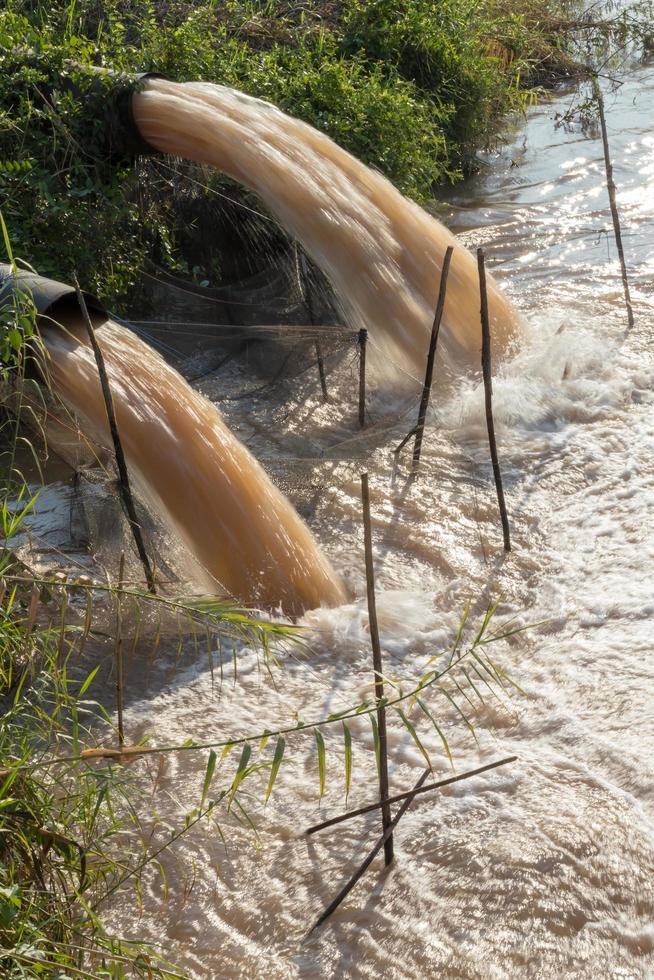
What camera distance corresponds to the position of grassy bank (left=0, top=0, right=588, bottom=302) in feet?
22.7

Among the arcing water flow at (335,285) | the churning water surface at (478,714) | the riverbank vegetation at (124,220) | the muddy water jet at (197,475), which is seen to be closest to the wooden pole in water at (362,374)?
the churning water surface at (478,714)

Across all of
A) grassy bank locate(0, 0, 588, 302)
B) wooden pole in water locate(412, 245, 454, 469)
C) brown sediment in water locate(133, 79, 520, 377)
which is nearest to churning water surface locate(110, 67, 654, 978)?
wooden pole in water locate(412, 245, 454, 469)

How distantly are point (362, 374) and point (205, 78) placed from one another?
319 cm

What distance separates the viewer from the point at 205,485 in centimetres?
496

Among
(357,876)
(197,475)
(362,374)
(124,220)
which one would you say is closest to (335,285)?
(362,374)

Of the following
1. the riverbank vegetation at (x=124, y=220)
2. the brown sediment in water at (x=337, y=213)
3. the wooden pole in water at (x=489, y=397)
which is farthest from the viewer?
the brown sediment in water at (x=337, y=213)

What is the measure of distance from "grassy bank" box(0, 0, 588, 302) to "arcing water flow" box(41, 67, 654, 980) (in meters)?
0.60

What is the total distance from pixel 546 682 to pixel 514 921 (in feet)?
4.05

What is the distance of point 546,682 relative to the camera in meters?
4.39

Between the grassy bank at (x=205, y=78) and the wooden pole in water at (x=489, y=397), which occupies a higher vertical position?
the grassy bank at (x=205, y=78)

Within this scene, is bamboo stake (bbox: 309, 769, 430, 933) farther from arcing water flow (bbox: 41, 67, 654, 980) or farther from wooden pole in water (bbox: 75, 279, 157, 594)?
wooden pole in water (bbox: 75, 279, 157, 594)

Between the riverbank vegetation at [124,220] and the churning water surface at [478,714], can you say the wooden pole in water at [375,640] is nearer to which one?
the riverbank vegetation at [124,220]

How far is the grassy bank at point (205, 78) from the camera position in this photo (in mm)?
6916

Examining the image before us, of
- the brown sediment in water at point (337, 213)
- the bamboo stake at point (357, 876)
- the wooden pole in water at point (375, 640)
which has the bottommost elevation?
the bamboo stake at point (357, 876)
